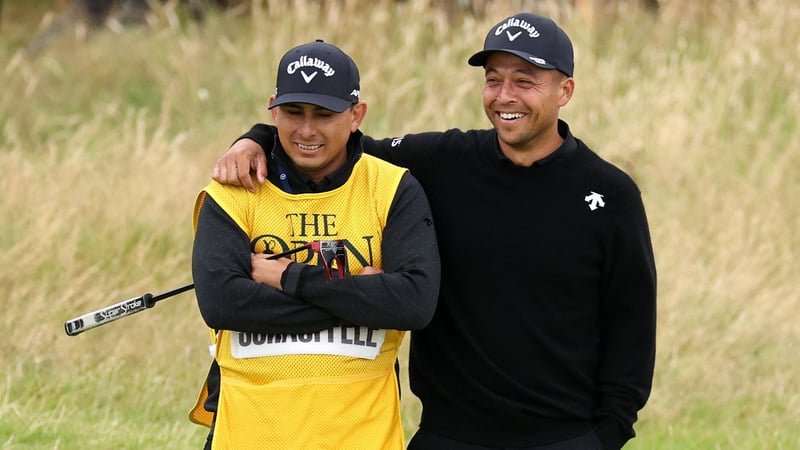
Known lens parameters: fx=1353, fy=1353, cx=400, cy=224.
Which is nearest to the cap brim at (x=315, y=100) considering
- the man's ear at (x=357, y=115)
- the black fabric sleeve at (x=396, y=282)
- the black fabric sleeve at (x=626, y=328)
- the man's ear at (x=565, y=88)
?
the man's ear at (x=357, y=115)

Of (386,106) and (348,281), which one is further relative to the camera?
(386,106)

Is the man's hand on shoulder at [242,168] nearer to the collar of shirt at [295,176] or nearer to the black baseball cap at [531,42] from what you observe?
the collar of shirt at [295,176]

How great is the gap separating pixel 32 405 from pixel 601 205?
3610 millimetres

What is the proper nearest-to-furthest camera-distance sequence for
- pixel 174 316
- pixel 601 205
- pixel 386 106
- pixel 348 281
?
pixel 348 281 → pixel 601 205 → pixel 174 316 → pixel 386 106

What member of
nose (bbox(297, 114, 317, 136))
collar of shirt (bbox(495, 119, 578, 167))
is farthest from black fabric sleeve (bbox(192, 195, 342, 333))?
collar of shirt (bbox(495, 119, 578, 167))

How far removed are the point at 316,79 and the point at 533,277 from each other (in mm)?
974

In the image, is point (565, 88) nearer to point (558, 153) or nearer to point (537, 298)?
point (558, 153)

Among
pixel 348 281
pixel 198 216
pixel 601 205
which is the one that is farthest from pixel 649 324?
pixel 198 216

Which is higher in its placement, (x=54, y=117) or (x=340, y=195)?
(x=54, y=117)

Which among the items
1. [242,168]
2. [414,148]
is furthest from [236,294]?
[414,148]

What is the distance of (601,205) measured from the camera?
14.5ft

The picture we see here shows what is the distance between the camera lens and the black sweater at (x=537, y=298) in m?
4.42

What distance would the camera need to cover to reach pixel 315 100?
406 centimetres

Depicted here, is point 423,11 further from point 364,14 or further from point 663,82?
point 663,82
